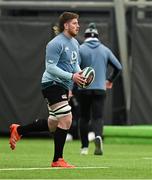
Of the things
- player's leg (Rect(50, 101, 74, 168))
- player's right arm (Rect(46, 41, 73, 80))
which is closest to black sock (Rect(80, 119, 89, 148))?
player's leg (Rect(50, 101, 74, 168))

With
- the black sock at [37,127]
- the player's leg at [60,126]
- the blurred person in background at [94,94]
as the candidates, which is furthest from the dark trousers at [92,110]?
the player's leg at [60,126]

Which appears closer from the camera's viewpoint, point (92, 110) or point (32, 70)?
point (92, 110)

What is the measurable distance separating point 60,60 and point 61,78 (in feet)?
0.94

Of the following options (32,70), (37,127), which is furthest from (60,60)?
(32,70)

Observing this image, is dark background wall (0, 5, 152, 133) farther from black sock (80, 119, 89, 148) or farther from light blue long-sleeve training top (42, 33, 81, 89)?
light blue long-sleeve training top (42, 33, 81, 89)

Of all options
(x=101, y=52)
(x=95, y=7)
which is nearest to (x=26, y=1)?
(x=95, y=7)

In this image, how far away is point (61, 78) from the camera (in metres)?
11.4

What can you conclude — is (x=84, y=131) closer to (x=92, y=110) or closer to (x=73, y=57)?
(x=92, y=110)

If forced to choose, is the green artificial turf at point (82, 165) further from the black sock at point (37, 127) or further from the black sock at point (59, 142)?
the black sock at point (37, 127)

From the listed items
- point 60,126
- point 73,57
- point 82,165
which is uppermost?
point 73,57

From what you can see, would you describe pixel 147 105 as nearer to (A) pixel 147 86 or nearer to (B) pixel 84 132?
(A) pixel 147 86

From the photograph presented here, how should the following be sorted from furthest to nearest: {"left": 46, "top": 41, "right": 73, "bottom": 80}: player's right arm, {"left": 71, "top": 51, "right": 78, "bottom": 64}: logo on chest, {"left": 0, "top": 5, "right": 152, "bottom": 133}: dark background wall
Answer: {"left": 0, "top": 5, "right": 152, "bottom": 133}: dark background wall < {"left": 71, "top": 51, "right": 78, "bottom": 64}: logo on chest < {"left": 46, "top": 41, "right": 73, "bottom": 80}: player's right arm

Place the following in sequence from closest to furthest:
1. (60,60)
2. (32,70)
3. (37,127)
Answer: (60,60) → (37,127) → (32,70)

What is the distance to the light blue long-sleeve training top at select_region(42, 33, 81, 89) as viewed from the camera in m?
11.3
